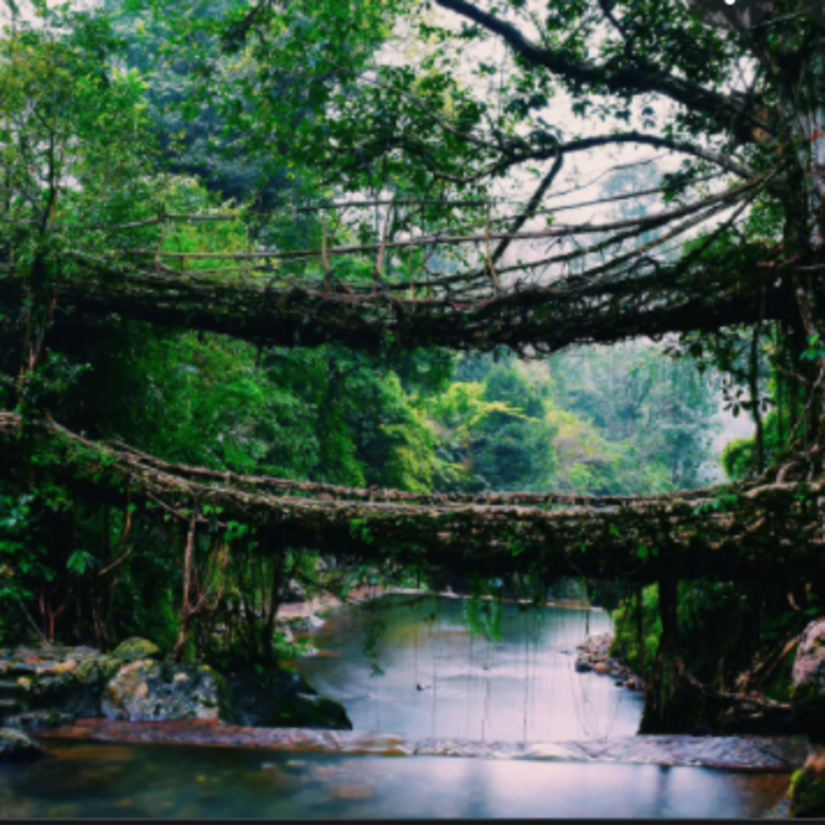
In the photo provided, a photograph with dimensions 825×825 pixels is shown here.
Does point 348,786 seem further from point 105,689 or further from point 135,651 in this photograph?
A: point 135,651

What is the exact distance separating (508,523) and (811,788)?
1.79 m

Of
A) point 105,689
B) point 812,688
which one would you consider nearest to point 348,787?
point 105,689

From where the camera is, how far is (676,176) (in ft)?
19.2

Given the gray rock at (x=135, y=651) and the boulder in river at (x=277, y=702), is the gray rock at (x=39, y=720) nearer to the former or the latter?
the gray rock at (x=135, y=651)

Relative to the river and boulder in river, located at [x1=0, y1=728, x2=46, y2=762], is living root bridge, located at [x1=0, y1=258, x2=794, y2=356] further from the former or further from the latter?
boulder in river, located at [x1=0, y1=728, x2=46, y2=762]

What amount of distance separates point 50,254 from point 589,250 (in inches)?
150

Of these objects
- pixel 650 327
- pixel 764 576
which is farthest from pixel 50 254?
pixel 764 576

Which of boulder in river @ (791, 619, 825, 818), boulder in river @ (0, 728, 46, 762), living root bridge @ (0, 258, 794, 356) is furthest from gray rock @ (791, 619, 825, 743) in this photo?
boulder in river @ (0, 728, 46, 762)

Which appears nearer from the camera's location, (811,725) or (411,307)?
(811,725)

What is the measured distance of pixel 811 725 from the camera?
8.96 ft

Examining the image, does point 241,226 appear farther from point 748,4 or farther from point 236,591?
point 748,4

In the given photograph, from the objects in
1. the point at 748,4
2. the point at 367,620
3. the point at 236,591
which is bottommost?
the point at 367,620

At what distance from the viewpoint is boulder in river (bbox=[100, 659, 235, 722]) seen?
13.8 feet

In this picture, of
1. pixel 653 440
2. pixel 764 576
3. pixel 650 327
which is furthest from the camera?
pixel 653 440
